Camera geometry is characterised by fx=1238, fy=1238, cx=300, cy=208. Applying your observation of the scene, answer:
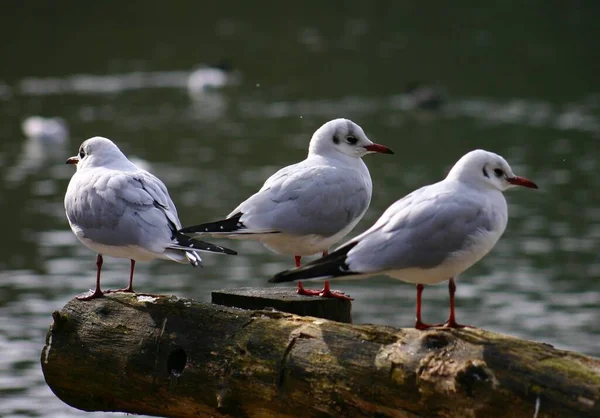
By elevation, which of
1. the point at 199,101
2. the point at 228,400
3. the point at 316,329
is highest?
the point at 199,101

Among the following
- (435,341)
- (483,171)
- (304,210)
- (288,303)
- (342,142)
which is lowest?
(435,341)

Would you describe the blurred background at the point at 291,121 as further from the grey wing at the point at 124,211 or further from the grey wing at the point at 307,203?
the grey wing at the point at 307,203

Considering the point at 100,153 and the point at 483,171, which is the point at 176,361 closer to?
the point at 483,171

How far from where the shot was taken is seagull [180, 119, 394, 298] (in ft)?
18.5

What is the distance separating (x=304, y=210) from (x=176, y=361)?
1117mm

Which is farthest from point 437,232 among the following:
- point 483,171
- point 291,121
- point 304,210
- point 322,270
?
point 291,121

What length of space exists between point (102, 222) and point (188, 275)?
9455mm

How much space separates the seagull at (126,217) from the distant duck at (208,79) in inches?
1001

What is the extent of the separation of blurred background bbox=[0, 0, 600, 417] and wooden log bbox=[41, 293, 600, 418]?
16.8ft

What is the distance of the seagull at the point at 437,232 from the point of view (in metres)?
4.73

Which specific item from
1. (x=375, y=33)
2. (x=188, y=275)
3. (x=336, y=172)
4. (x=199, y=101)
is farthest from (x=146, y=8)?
(x=336, y=172)

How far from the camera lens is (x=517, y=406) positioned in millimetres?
3926

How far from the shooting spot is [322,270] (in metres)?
4.56

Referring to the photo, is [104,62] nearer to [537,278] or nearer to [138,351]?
[537,278]
